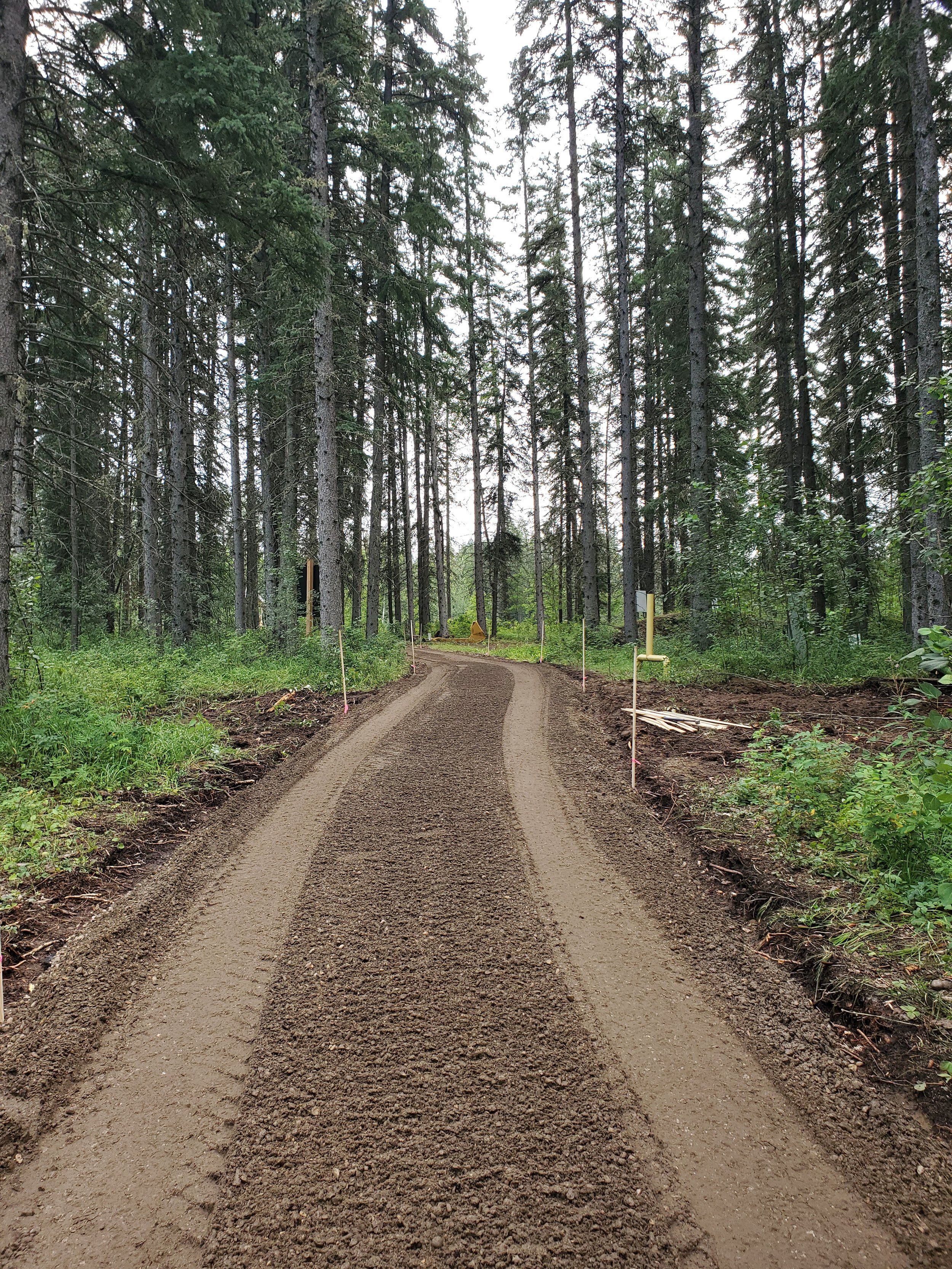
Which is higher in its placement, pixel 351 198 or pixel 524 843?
pixel 351 198

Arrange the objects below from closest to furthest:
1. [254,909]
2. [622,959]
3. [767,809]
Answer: [622,959] → [254,909] → [767,809]

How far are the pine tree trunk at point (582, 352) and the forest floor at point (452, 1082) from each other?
48.0 feet

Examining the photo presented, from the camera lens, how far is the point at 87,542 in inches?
798

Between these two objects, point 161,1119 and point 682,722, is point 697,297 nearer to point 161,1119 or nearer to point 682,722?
point 682,722

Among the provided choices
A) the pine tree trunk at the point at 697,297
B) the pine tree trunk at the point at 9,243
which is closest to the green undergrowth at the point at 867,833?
the pine tree trunk at the point at 9,243

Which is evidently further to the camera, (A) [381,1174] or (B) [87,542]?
(B) [87,542]

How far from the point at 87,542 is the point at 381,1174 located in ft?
77.0

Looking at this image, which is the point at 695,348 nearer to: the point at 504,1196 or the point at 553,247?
the point at 553,247

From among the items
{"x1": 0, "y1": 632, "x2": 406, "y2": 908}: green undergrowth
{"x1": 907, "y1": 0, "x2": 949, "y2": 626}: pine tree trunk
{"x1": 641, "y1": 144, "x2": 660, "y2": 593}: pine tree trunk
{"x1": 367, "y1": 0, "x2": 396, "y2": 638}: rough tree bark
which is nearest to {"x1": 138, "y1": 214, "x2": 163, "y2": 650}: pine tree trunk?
{"x1": 0, "y1": 632, "x2": 406, "y2": 908}: green undergrowth

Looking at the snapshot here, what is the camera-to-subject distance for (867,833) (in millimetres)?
3395

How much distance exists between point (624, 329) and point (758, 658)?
10.4 m

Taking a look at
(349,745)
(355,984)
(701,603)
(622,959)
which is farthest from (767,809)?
(701,603)

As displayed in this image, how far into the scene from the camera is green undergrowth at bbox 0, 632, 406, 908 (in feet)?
13.4

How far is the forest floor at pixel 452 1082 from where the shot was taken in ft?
5.13
